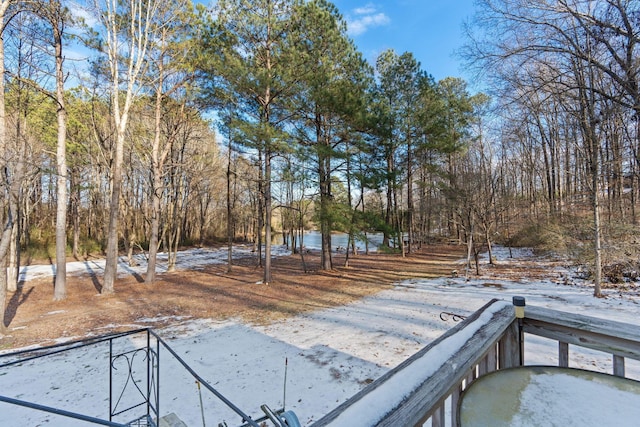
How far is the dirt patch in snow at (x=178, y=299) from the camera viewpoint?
19.3 ft

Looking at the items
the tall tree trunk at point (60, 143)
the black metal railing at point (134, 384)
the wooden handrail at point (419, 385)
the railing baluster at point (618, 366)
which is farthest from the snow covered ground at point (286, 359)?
the tall tree trunk at point (60, 143)

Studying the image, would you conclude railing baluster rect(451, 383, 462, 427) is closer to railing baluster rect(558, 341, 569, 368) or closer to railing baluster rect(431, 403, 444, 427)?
railing baluster rect(431, 403, 444, 427)

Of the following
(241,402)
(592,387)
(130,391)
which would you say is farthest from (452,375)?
(130,391)

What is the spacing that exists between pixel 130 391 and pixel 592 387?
14.7 feet

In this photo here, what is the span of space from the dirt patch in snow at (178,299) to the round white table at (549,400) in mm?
5467

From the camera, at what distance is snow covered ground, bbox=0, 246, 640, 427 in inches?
126

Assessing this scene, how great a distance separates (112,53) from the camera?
8.28m

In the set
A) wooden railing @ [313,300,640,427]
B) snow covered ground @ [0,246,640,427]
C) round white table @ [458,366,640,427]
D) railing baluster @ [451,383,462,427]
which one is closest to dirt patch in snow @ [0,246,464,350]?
snow covered ground @ [0,246,640,427]

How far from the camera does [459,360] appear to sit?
1.02m

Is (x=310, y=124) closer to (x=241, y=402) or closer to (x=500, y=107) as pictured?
(x=500, y=107)

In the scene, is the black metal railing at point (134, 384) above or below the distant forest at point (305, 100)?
below

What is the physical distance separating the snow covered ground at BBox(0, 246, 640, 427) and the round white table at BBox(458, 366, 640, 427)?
2.38 meters

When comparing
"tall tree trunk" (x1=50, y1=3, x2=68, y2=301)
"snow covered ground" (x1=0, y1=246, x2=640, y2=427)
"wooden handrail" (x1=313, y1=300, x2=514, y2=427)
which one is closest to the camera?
"wooden handrail" (x1=313, y1=300, x2=514, y2=427)

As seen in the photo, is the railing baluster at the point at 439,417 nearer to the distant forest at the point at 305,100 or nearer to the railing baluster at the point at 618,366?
the railing baluster at the point at 618,366
